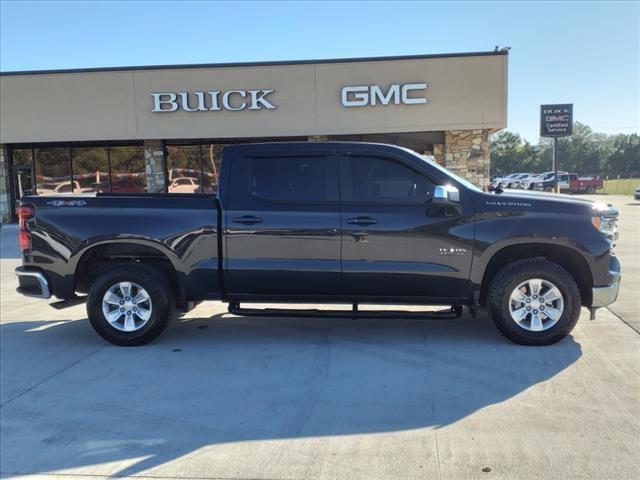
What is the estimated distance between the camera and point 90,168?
67.9 ft

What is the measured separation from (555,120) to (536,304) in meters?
15.5

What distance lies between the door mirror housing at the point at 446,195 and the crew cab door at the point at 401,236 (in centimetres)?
8

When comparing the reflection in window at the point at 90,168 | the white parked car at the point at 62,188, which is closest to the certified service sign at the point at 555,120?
the reflection in window at the point at 90,168

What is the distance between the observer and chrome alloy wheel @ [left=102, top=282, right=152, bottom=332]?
18.8 ft

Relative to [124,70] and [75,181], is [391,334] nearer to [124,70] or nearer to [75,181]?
[124,70]

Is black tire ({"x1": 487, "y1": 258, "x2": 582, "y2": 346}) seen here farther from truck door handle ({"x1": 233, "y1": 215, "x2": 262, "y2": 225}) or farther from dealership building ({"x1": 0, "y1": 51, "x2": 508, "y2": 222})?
dealership building ({"x1": 0, "y1": 51, "x2": 508, "y2": 222})

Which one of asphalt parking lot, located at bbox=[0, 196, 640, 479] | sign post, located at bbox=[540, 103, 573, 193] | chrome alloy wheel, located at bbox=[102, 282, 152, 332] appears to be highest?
sign post, located at bbox=[540, 103, 573, 193]

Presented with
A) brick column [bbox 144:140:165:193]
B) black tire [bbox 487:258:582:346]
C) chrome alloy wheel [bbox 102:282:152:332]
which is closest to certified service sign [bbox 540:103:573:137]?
brick column [bbox 144:140:165:193]

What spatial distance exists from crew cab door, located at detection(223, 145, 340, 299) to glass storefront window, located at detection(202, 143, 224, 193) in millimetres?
14610

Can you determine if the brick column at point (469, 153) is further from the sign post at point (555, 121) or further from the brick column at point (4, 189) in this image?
the brick column at point (4, 189)

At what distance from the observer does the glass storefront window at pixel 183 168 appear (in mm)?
20016

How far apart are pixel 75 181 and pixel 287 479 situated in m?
20.1

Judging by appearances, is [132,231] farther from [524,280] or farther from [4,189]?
[4,189]

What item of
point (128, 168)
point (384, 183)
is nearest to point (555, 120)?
point (128, 168)
